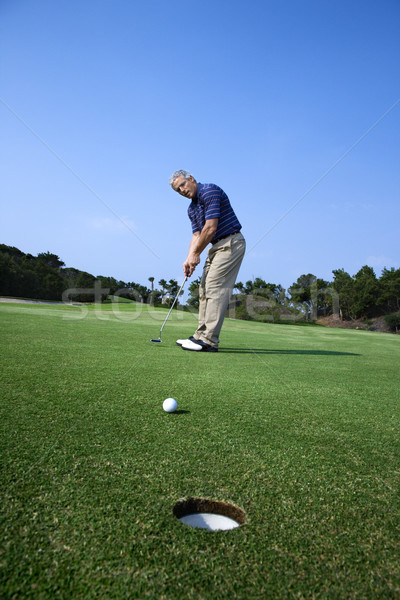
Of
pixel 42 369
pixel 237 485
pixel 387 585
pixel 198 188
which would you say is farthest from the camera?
pixel 198 188

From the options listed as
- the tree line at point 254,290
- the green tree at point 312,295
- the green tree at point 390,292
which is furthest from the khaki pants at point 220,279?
the green tree at point 312,295

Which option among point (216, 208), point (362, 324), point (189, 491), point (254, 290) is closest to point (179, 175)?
point (216, 208)

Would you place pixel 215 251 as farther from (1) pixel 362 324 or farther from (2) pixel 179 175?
(1) pixel 362 324

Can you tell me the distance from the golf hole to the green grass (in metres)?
0.02

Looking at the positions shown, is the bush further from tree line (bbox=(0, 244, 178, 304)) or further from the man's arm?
the man's arm

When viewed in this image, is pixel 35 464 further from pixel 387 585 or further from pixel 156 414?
pixel 387 585

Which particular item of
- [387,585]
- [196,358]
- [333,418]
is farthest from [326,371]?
[387,585]

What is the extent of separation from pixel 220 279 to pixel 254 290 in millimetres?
44029

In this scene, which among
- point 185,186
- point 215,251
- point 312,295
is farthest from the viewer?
point 312,295

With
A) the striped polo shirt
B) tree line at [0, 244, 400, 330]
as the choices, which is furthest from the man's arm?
tree line at [0, 244, 400, 330]

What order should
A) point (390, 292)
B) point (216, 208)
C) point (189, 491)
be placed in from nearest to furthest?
point (189, 491)
point (216, 208)
point (390, 292)

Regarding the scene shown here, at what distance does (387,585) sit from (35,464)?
112cm

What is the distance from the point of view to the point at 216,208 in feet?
15.8

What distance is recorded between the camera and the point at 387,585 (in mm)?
829
